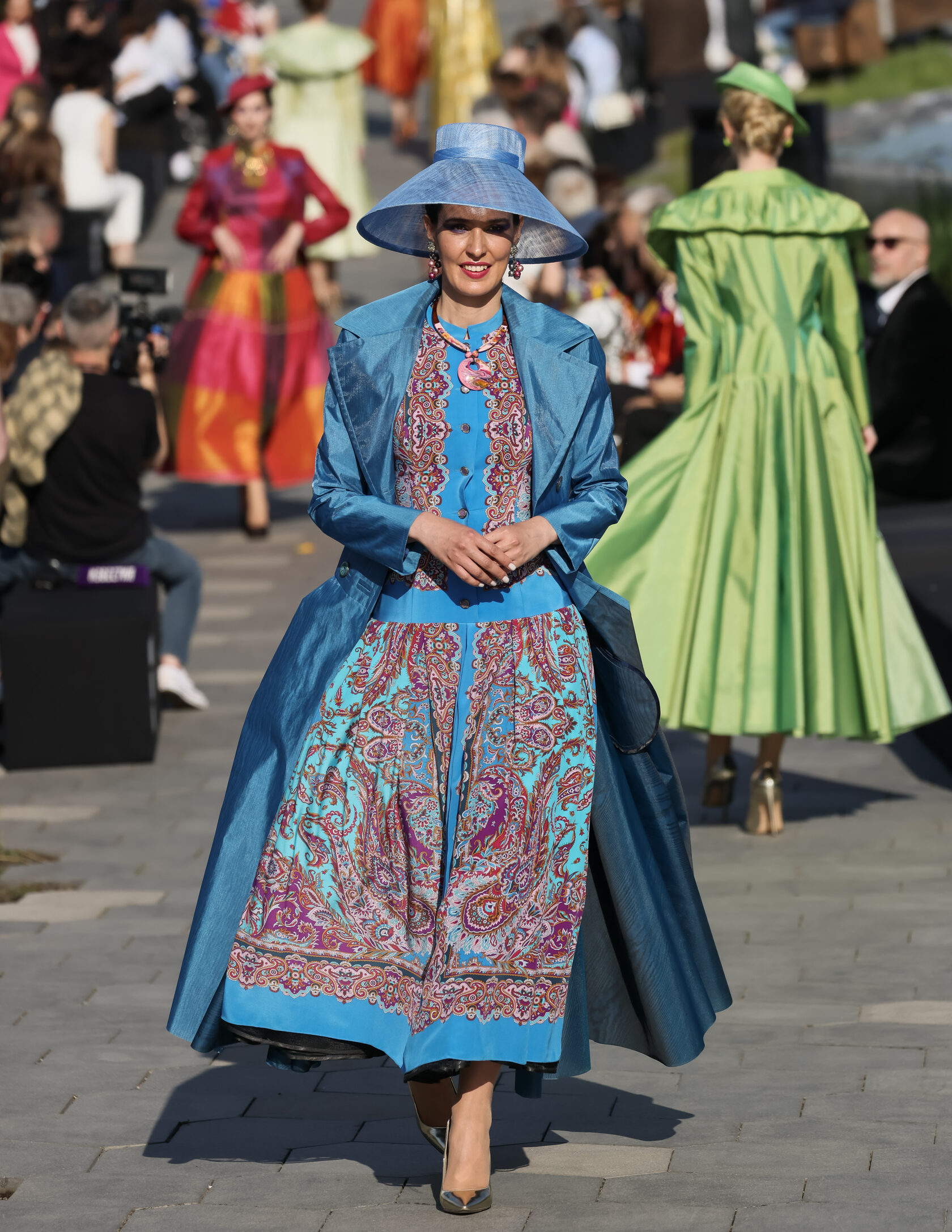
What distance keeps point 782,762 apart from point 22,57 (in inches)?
522

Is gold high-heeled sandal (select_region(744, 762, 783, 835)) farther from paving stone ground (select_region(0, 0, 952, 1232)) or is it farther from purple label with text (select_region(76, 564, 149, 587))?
purple label with text (select_region(76, 564, 149, 587))

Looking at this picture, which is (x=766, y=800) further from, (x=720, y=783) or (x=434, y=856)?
(x=434, y=856)

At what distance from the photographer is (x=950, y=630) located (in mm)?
7688

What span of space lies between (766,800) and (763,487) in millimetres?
959

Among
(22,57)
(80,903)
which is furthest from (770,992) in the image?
(22,57)

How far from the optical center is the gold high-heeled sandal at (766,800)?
678cm

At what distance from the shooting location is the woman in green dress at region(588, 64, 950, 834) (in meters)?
6.51

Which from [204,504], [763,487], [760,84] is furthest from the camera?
[204,504]

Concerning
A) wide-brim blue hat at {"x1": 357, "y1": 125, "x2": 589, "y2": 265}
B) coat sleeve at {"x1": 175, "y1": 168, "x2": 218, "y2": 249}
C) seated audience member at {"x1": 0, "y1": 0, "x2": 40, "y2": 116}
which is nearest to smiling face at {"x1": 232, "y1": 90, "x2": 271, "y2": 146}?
coat sleeve at {"x1": 175, "y1": 168, "x2": 218, "y2": 249}

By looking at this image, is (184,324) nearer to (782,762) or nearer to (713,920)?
(782,762)

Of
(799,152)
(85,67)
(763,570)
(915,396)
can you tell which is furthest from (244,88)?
(85,67)

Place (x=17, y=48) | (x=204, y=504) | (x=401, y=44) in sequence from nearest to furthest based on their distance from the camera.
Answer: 1. (x=204, y=504)
2. (x=17, y=48)
3. (x=401, y=44)

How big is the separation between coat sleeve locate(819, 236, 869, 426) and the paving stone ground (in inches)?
54.0

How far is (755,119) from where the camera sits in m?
6.56
